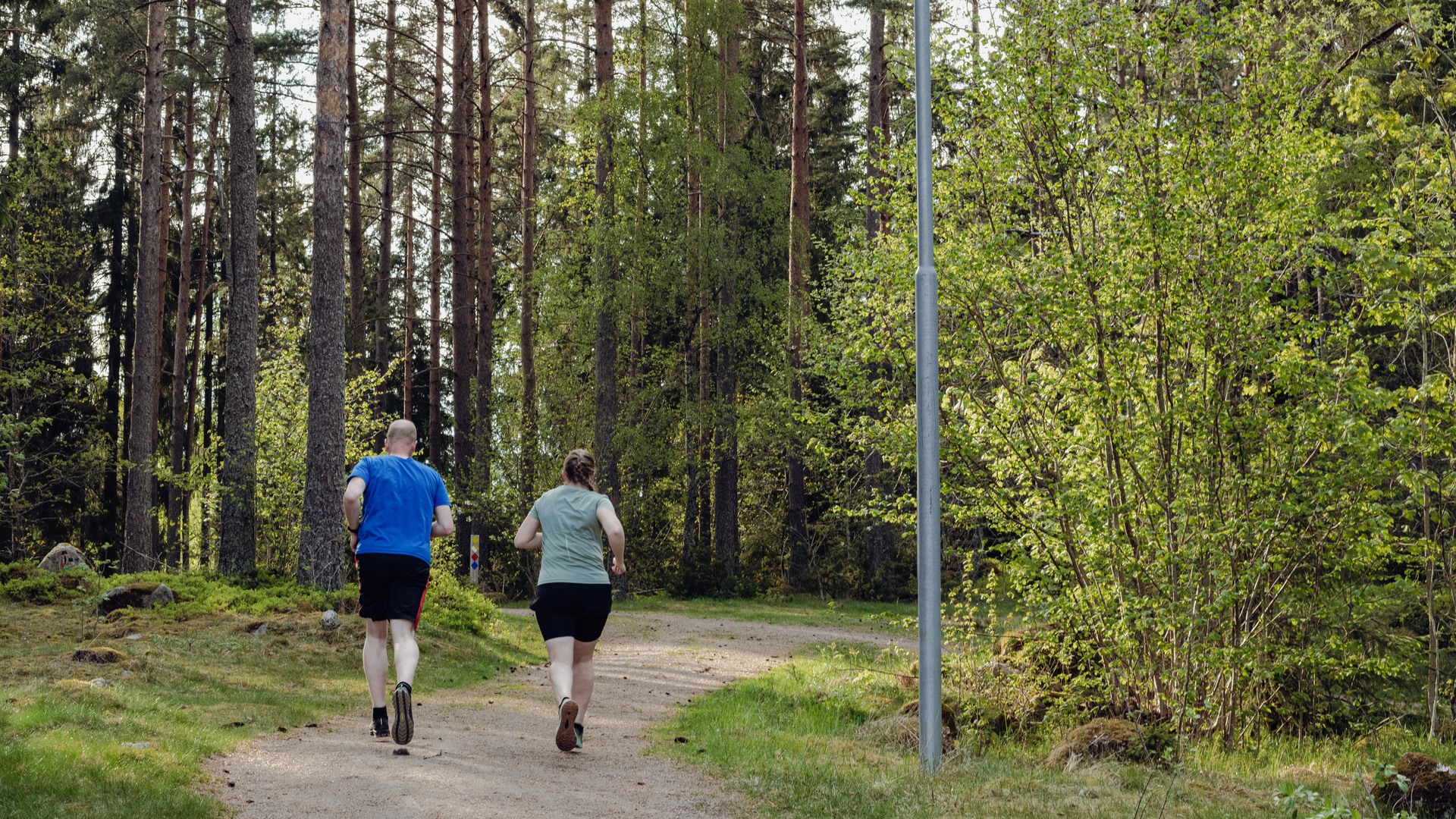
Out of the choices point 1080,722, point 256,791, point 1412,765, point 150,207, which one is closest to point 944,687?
point 1080,722

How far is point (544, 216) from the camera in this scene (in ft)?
114

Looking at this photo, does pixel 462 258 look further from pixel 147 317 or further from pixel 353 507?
pixel 353 507

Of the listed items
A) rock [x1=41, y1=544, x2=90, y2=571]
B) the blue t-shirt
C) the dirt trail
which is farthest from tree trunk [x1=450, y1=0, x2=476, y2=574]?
the blue t-shirt

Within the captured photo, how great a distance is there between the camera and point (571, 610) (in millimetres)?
7020

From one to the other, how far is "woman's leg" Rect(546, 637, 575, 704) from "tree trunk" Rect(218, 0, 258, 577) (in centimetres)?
1042

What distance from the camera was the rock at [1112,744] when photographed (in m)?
8.05

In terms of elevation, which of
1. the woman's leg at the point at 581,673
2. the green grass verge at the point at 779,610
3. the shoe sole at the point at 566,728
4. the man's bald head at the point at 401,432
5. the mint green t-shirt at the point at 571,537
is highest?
the man's bald head at the point at 401,432

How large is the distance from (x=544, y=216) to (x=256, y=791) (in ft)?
98.4

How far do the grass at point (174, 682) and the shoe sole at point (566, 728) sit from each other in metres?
1.96

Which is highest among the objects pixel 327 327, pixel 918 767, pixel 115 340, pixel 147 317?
Result: pixel 115 340

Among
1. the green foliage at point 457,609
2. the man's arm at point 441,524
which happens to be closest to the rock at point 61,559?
the green foliage at point 457,609

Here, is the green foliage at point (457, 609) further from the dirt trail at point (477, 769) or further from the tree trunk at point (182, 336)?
the tree trunk at point (182, 336)

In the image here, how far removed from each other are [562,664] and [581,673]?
10.7 inches

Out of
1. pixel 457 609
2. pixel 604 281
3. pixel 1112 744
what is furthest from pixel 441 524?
pixel 604 281
